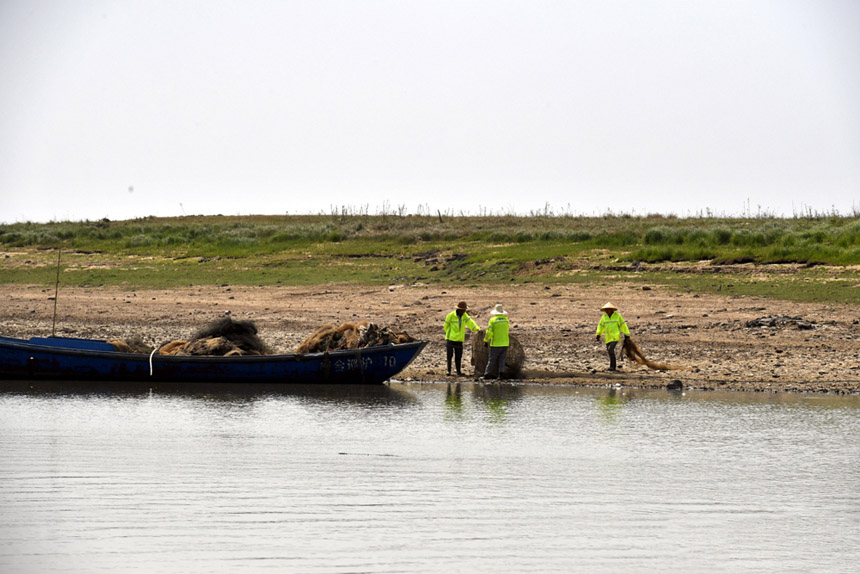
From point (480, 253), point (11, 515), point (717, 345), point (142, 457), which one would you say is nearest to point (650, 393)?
point (717, 345)

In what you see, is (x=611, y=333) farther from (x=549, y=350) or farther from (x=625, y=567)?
(x=625, y=567)

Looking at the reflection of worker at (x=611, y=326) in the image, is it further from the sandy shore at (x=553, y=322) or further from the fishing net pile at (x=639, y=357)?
the sandy shore at (x=553, y=322)

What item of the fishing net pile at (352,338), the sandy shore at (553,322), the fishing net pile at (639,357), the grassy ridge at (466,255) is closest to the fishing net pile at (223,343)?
the fishing net pile at (352,338)

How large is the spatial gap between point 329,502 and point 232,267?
1209 inches

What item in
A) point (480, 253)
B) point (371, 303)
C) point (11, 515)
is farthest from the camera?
→ point (480, 253)

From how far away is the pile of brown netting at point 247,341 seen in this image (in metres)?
21.8

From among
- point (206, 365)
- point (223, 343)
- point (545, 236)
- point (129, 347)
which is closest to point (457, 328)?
point (223, 343)

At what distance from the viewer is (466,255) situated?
39.0 metres

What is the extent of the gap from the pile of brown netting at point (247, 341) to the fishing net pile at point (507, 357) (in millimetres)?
1471

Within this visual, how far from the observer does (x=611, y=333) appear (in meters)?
21.8

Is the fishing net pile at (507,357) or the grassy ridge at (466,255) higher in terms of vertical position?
the grassy ridge at (466,255)

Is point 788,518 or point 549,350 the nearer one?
point 788,518

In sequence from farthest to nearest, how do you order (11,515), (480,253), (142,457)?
(480,253), (142,457), (11,515)

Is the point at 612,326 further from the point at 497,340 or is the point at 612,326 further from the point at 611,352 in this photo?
the point at 497,340
